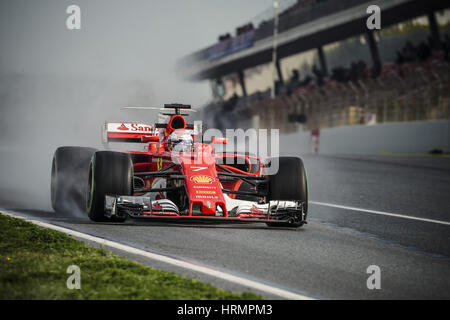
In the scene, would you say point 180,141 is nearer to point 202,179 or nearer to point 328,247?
point 202,179

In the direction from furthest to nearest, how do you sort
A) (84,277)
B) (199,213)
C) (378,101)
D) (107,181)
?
(378,101) < (107,181) < (199,213) < (84,277)

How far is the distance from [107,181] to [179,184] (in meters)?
1.01

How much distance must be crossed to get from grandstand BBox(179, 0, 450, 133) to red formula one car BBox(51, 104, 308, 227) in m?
11.5

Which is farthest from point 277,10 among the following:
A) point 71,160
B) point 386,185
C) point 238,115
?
point 71,160

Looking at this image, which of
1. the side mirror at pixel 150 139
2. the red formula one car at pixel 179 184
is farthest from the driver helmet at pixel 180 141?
the side mirror at pixel 150 139

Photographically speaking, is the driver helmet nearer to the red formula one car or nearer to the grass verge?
the red formula one car

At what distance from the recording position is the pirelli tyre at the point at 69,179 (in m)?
8.62

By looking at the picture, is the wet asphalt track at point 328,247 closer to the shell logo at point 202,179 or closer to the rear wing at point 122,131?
the shell logo at point 202,179

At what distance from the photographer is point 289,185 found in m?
7.54

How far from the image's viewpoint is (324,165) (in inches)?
712

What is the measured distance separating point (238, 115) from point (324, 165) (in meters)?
20.8

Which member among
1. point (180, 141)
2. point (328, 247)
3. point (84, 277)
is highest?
point (180, 141)

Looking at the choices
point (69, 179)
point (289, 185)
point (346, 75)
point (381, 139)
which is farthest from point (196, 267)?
point (346, 75)

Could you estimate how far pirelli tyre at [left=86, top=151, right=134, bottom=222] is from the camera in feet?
23.1
